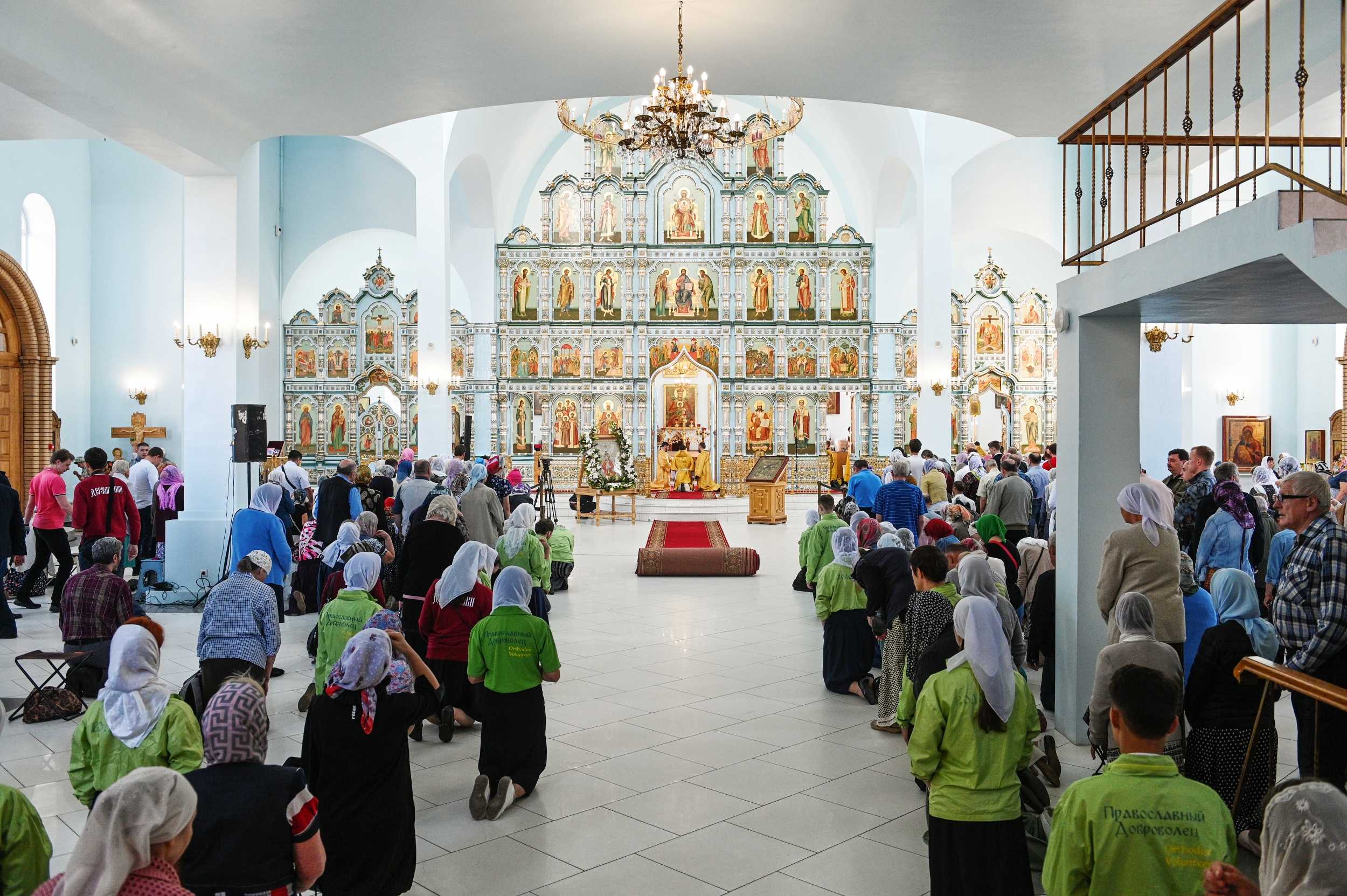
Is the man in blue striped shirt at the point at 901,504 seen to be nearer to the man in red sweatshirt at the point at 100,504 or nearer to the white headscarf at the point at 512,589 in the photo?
the white headscarf at the point at 512,589

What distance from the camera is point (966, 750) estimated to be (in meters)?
3.66

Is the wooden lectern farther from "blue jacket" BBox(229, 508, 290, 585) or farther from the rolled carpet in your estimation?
"blue jacket" BBox(229, 508, 290, 585)

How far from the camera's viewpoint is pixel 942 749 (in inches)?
147

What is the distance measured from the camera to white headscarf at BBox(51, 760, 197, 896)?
2197 millimetres

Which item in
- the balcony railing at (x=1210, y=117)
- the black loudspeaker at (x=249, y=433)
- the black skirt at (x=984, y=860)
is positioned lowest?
the black skirt at (x=984, y=860)

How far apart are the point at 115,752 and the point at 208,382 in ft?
27.8

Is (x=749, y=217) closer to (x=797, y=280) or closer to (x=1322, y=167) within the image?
(x=797, y=280)

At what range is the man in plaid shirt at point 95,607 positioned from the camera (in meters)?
6.67

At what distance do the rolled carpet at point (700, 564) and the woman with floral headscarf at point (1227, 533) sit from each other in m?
6.39

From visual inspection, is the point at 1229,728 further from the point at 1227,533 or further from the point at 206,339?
the point at 206,339

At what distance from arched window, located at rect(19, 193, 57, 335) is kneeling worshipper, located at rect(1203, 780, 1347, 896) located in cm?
1986

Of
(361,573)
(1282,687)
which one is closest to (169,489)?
(361,573)

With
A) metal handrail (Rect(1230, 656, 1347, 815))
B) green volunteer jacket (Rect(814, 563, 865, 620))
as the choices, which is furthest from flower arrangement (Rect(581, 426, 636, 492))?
metal handrail (Rect(1230, 656, 1347, 815))

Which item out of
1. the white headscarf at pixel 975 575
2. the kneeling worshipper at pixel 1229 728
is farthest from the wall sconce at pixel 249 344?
the kneeling worshipper at pixel 1229 728
